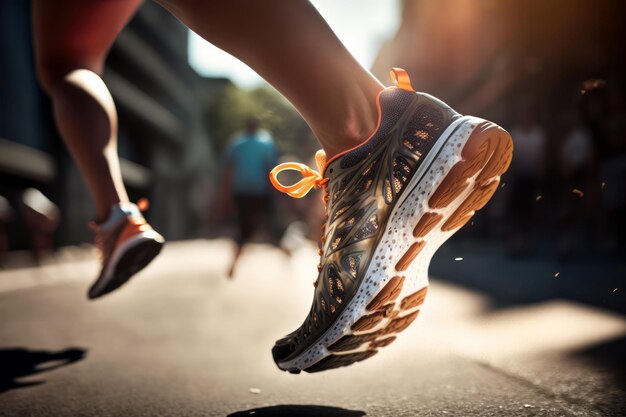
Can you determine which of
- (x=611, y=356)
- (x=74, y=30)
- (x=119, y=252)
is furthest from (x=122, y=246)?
(x=611, y=356)

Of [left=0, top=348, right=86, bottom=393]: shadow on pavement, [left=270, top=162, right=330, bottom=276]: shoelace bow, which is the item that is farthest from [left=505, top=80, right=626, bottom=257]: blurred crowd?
[left=0, top=348, right=86, bottom=393]: shadow on pavement

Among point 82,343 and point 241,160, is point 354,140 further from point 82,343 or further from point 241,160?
point 241,160

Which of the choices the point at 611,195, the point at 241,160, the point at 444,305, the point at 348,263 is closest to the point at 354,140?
the point at 348,263

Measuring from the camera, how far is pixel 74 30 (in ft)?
6.17

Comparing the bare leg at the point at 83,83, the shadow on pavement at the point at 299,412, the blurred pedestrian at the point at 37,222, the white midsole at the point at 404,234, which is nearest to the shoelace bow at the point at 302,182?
the white midsole at the point at 404,234

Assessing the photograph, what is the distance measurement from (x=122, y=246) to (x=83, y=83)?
0.59 m

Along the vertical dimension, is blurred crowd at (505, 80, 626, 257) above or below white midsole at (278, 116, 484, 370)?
above

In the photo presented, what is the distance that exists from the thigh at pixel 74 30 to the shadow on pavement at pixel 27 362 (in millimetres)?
923

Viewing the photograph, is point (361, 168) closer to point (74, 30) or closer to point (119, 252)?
point (119, 252)

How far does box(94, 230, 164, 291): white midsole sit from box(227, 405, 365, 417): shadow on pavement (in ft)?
2.29

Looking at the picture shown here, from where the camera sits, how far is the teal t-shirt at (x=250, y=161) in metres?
6.51

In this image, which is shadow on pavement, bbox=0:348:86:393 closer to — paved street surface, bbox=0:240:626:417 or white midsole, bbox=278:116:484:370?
paved street surface, bbox=0:240:626:417

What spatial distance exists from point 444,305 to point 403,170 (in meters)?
2.18

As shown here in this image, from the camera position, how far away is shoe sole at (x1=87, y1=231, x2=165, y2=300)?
1.75 m
